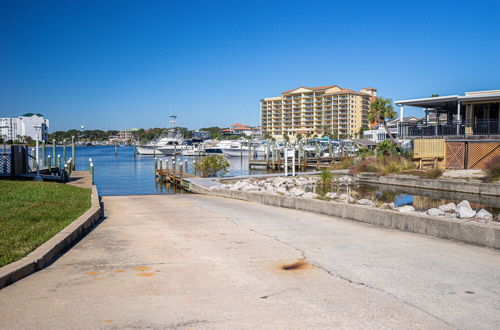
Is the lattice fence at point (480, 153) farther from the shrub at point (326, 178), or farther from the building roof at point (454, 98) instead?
the shrub at point (326, 178)

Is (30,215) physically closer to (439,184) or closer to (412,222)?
(412,222)

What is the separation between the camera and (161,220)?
1133cm

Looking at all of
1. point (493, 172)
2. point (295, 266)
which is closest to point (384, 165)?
point (493, 172)

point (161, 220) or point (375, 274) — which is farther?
point (161, 220)

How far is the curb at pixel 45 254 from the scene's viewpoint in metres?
5.75

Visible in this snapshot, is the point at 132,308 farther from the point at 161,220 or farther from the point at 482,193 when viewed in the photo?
the point at 482,193

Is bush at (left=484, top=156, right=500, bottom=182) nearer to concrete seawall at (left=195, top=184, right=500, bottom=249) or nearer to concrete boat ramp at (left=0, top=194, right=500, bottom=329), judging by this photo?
concrete seawall at (left=195, top=184, right=500, bottom=249)

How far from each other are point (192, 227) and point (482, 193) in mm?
16722

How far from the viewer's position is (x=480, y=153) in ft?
93.5

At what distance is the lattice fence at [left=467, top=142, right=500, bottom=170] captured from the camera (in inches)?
1094

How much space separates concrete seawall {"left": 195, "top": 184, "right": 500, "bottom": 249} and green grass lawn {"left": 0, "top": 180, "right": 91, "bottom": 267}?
6.51 meters

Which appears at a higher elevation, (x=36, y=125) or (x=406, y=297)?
(x=36, y=125)

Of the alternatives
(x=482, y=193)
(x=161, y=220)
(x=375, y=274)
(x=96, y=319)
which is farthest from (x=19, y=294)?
(x=482, y=193)

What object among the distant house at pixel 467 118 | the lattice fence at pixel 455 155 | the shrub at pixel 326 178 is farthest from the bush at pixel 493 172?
the shrub at pixel 326 178
